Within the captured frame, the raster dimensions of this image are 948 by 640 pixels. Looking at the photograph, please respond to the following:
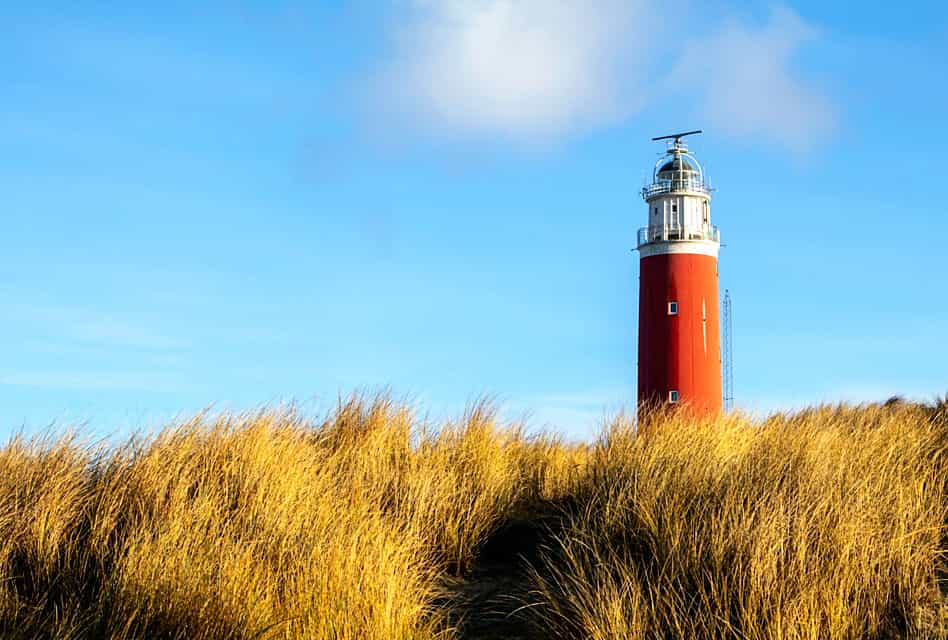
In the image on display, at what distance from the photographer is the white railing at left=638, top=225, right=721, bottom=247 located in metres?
23.9

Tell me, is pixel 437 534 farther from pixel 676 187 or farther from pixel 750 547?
pixel 676 187

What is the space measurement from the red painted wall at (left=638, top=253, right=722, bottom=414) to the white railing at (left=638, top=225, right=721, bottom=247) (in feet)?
1.73

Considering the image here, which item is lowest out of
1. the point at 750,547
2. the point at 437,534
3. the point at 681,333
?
the point at 750,547

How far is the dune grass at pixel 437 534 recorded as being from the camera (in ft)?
16.6

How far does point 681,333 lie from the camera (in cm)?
2280

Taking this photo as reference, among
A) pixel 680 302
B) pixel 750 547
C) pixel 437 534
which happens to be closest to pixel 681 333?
pixel 680 302

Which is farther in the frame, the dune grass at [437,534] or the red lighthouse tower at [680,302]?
the red lighthouse tower at [680,302]

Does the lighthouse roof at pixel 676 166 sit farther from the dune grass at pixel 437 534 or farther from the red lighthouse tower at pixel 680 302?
the dune grass at pixel 437 534

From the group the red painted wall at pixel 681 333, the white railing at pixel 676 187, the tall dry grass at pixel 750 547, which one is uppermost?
the white railing at pixel 676 187

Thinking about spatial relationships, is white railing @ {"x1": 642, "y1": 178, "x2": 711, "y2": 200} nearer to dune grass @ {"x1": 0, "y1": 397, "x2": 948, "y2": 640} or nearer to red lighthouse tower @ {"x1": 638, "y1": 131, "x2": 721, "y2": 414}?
red lighthouse tower @ {"x1": 638, "y1": 131, "x2": 721, "y2": 414}

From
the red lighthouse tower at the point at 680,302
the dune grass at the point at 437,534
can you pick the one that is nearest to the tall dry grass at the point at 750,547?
the dune grass at the point at 437,534

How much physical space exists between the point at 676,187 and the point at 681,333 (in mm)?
4267

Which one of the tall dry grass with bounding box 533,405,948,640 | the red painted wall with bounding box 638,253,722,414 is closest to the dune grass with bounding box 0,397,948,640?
the tall dry grass with bounding box 533,405,948,640

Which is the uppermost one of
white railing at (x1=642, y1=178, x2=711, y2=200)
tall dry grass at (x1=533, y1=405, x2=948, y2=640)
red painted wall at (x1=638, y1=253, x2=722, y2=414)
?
white railing at (x1=642, y1=178, x2=711, y2=200)
